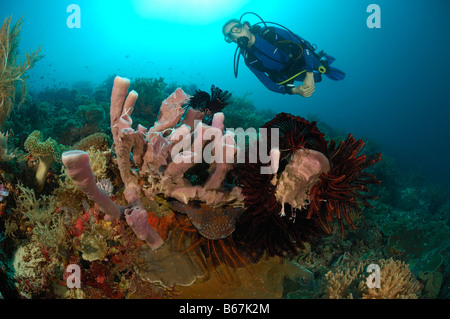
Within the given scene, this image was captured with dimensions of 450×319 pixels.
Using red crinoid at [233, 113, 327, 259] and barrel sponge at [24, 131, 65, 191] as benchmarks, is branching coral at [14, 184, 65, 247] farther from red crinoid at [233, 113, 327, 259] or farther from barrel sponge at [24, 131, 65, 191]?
red crinoid at [233, 113, 327, 259]

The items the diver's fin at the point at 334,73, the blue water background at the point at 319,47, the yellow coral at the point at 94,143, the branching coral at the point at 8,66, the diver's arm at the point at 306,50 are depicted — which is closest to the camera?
the yellow coral at the point at 94,143

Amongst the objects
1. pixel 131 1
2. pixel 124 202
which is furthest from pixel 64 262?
pixel 131 1

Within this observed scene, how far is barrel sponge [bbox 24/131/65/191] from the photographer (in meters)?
3.49

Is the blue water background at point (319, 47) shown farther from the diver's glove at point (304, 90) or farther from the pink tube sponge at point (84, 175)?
the pink tube sponge at point (84, 175)

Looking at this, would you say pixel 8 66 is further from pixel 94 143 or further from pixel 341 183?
pixel 341 183

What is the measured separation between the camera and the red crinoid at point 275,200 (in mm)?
2391

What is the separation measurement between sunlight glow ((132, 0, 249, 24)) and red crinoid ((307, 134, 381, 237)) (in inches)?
4075

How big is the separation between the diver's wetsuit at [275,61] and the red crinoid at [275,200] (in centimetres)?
488

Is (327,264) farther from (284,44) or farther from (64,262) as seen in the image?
(284,44)

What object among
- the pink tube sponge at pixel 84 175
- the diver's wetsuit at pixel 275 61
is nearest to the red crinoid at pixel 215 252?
the pink tube sponge at pixel 84 175

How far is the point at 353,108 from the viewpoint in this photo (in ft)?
258

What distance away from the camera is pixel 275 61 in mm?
7219
